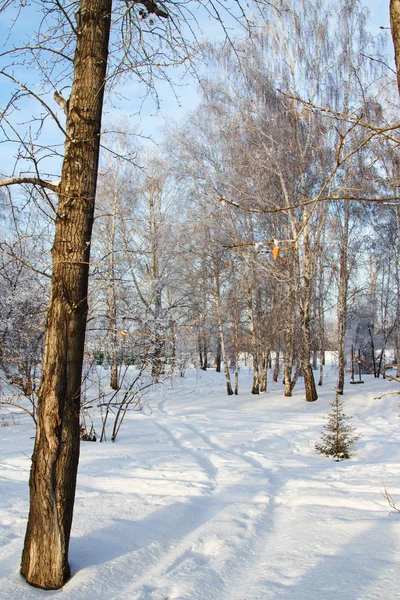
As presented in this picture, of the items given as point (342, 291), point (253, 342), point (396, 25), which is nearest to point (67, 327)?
point (396, 25)

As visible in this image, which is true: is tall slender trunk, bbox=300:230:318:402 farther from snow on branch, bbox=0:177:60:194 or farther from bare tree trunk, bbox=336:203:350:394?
snow on branch, bbox=0:177:60:194

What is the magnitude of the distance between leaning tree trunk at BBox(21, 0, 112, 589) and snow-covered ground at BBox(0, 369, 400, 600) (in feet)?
0.82

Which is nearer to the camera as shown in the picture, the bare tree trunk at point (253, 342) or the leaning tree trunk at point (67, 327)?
the leaning tree trunk at point (67, 327)

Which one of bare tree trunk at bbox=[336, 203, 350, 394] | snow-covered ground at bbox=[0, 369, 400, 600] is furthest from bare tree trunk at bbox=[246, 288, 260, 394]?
snow-covered ground at bbox=[0, 369, 400, 600]

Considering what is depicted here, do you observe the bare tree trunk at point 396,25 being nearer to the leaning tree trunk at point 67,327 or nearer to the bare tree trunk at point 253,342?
the leaning tree trunk at point 67,327

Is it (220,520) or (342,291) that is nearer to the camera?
(220,520)

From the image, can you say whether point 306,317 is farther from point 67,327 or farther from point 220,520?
point 67,327

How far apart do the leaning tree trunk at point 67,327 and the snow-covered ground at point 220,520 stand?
0.25 meters

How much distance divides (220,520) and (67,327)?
233cm

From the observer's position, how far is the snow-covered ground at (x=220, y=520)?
102 inches

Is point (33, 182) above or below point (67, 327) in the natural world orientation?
above

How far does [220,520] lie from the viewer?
3789 millimetres

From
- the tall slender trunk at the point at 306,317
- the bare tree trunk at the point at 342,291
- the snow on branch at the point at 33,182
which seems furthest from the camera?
the bare tree trunk at the point at 342,291

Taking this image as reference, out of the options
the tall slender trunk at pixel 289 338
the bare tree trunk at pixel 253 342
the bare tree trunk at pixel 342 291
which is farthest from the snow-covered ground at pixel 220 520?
the bare tree trunk at pixel 253 342
